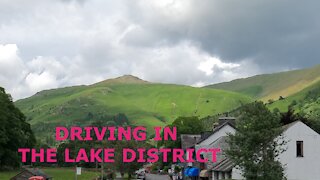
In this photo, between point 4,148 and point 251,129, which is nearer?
point 251,129

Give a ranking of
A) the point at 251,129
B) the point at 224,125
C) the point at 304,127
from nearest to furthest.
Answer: the point at 251,129
the point at 304,127
the point at 224,125

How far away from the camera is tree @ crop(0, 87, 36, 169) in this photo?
9412 cm

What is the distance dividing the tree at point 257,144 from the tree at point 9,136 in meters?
62.8

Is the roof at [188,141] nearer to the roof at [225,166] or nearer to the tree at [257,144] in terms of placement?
the roof at [225,166]

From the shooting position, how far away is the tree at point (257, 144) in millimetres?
37875

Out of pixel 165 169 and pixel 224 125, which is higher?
pixel 224 125

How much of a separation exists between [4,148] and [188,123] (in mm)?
49000

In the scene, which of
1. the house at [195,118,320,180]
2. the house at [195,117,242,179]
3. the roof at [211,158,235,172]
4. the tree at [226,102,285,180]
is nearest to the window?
the house at [195,118,320,180]

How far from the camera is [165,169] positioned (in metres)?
136

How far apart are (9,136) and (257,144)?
2699 inches

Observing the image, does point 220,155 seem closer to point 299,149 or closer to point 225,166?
point 225,166

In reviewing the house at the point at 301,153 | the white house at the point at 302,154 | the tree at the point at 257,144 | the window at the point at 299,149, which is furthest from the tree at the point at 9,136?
the tree at the point at 257,144

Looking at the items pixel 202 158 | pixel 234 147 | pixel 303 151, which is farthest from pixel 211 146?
pixel 234 147

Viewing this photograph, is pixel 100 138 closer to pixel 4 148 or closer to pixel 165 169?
pixel 165 169
